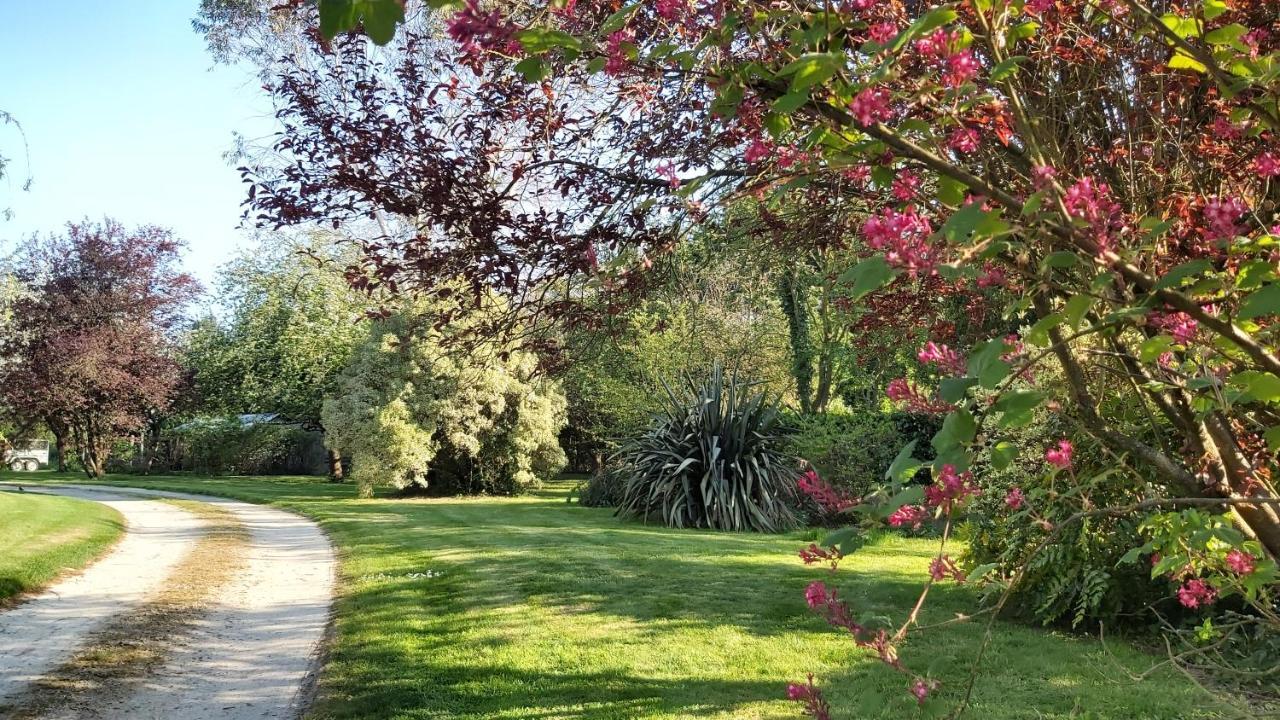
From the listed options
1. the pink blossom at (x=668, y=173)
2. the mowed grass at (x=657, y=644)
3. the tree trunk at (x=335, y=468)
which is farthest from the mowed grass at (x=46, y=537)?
the tree trunk at (x=335, y=468)

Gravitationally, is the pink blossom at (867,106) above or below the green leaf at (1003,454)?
above

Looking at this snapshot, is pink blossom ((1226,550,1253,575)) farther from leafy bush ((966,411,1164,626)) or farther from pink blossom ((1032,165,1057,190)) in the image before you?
leafy bush ((966,411,1164,626))

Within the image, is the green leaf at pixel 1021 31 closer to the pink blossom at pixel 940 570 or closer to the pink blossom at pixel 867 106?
the pink blossom at pixel 867 106

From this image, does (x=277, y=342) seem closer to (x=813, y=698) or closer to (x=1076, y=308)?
(x=813, y=698)

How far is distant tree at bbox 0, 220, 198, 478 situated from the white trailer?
512 cm

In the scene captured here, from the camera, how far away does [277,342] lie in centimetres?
2809

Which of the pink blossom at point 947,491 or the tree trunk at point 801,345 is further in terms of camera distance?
the tree trunk at point 801,345

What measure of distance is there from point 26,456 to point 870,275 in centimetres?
3979

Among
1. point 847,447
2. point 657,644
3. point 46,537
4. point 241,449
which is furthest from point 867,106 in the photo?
point 241,449

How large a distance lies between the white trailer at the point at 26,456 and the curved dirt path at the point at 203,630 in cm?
2374

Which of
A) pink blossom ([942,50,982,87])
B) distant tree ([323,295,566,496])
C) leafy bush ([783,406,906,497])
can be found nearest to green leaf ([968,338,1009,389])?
pink blossom ([942,50,982,87])

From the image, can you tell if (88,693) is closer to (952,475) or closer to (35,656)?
(35,656)

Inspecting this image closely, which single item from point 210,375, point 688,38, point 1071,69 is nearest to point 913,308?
point 1071,69

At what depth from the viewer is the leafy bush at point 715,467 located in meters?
11.5
